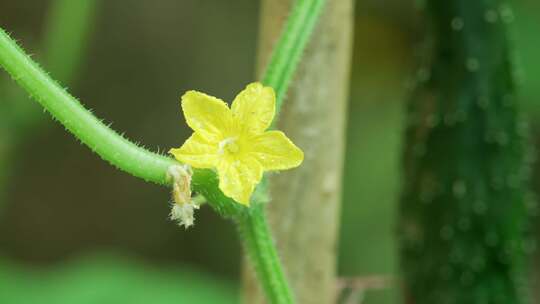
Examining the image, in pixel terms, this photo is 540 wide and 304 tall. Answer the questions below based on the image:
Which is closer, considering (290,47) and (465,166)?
(290,47)

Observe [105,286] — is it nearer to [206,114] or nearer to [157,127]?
[157,127]

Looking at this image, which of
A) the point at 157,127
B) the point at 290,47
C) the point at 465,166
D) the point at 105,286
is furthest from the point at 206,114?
the point at 157,127

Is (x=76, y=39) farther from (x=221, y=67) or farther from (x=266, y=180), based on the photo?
(x=221, y=67)

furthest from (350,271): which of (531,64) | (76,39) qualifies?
(76,39)

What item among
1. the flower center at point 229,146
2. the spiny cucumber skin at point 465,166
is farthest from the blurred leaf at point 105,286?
the flower center at point 229,146

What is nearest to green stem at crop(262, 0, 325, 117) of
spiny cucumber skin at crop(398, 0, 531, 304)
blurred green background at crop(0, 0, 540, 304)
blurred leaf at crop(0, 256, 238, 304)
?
spiny cucumber skin at crop(398, 0, 531, 304)

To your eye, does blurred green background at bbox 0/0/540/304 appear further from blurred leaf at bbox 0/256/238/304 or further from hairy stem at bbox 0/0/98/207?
hairy stem at bbox 0/0/98/207
